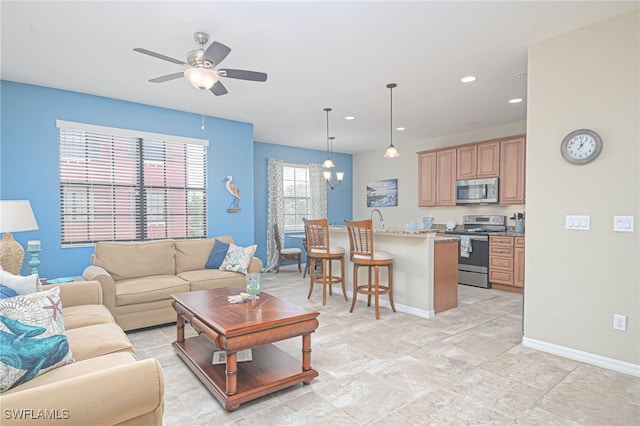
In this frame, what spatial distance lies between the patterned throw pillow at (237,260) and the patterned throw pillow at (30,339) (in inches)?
99.4

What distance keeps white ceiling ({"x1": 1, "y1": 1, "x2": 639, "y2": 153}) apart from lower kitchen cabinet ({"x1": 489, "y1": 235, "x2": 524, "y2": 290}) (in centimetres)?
199

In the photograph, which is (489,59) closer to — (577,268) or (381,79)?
(381,79)

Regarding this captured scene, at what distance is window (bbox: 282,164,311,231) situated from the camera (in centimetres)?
783

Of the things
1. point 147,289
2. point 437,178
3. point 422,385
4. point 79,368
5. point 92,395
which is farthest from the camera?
point 437,178

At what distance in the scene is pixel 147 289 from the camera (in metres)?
3.62

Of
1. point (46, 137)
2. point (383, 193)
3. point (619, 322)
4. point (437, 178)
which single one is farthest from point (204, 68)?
point (383, 193)

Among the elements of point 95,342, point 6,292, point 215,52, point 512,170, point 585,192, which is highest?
point 215,52

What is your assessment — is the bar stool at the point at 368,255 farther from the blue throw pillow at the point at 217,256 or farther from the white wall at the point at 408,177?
the white wall at the point at 408,177

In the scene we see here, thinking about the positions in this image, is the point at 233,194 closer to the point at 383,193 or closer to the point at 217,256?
the point at 217,256

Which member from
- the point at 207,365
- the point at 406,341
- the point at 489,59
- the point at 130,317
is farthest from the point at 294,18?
the point at 130,317

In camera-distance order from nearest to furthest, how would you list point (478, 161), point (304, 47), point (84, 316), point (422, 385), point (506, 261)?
point (422, 385) < point (84, 316) < point (304, 47) < point (506, 261) < point (478, 161)

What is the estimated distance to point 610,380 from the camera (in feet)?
8.16

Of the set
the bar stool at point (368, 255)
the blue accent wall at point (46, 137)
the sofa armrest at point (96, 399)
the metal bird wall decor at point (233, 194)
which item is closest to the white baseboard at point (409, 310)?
the bar stool at point (368, 255)

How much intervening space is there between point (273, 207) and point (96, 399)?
615 cm
